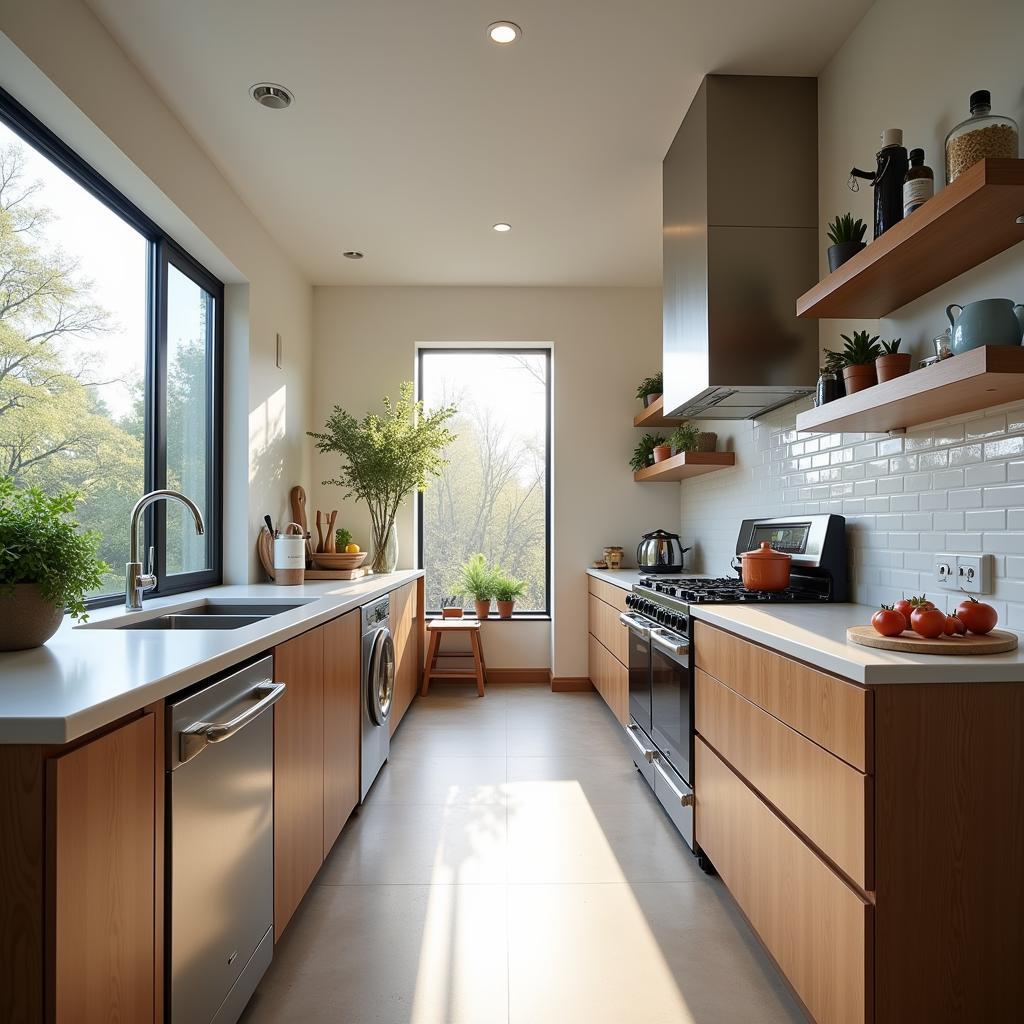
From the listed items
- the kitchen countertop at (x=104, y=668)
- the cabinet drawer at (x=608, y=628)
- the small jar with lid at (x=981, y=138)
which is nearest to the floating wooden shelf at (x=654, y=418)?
the cabinet drawer at (x=608, y=628)

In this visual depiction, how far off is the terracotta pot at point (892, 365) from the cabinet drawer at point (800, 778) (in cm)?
99

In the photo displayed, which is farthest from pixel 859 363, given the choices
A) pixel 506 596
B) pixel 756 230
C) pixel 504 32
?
pixel 506 596

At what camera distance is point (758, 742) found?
192 cm

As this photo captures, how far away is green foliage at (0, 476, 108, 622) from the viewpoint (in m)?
1.49

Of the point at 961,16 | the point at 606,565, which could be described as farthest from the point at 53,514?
the point at 606,565

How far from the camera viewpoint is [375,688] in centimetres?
315

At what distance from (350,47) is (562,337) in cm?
283

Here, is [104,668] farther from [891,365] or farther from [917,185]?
[917,185]

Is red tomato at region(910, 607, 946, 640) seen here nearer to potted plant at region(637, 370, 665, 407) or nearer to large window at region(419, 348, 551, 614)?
potted plant at region(637, 370, 665, 407)

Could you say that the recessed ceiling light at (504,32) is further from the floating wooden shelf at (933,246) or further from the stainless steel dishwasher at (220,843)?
the stainless steel dishwasher at (220,843)

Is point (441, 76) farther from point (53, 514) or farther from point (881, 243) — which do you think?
point (53, 514)

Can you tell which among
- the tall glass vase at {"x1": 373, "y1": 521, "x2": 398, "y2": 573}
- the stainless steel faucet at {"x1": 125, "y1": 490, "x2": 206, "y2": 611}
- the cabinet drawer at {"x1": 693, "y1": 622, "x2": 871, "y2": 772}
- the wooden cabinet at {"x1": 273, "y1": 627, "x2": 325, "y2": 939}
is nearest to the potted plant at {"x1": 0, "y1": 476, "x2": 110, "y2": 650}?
the wooden cabinet at {"x1": 273, "y1": 627, "x2": 325, "y2": 939}

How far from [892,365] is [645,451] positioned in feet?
9.87

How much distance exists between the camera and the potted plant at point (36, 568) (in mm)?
1491
